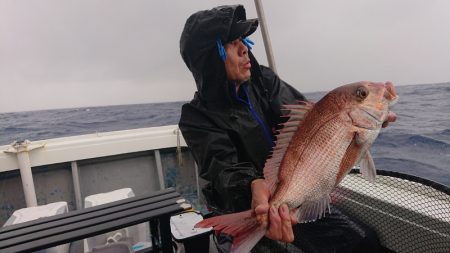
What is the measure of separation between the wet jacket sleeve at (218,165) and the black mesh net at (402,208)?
0.88m

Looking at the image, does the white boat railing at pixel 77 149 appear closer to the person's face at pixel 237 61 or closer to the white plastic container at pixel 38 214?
the white plastic container at pixel 38 214

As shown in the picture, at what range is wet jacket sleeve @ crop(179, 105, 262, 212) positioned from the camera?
6.78 ft

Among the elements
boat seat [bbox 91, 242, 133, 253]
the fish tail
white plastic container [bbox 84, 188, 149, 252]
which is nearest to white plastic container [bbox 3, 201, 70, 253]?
white plastic container [bbox 84, 188, 149, 252]

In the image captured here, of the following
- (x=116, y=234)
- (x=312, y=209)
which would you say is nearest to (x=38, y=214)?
(x=116, y=234)

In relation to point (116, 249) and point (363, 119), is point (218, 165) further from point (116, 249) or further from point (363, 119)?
point (116, 249)

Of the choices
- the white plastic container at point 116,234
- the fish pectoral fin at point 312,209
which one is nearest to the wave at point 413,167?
the white plastic container at point 116,234

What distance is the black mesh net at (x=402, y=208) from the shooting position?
7.66ft

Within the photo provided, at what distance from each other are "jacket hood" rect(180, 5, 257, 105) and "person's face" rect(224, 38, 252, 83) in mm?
65

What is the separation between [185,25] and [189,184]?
11.3 feet

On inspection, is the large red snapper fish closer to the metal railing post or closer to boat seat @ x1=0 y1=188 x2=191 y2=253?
boat seat @ x1=0 y1=188 x2=191 y2=253

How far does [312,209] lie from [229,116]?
4.00 feet

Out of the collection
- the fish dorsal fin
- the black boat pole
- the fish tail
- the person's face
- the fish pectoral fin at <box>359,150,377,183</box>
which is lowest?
the fish tail

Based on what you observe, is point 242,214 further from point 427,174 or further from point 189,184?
point 427,174

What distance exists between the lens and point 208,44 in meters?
2.45
